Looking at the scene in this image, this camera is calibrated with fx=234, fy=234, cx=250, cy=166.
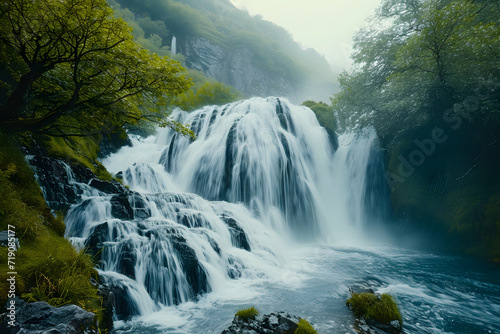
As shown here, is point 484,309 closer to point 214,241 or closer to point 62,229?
point 214,241

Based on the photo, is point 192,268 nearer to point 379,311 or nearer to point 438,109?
point 379,311

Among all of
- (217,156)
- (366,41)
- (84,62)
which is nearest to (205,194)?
(217,156)

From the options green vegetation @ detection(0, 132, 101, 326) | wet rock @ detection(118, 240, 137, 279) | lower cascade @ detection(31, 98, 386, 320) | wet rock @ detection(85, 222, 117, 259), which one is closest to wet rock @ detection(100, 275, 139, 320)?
lower cascade @ detection(31, 98, 386, 320)

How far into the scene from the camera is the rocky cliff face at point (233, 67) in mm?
49781

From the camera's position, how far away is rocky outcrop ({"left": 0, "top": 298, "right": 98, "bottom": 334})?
249cm

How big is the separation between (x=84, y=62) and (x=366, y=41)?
17085 millimetres

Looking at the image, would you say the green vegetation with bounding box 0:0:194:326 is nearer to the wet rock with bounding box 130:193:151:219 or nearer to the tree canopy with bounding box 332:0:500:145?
the wet rock with bounding box 130:193:151:219

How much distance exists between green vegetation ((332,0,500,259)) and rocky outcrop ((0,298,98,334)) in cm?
1304

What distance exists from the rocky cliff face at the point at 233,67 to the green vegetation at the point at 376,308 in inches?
1944

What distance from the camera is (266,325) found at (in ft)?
13.0

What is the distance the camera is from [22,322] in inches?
101

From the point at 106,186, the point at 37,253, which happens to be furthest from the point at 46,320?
the point at 106,186

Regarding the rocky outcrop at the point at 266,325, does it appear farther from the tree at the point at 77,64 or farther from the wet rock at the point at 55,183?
the wet rock at the point at 55,183

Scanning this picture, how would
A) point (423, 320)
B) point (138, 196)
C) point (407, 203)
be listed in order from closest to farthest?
1. point (423, 320)
2. point (138, 196)
3. point (407, 203)
